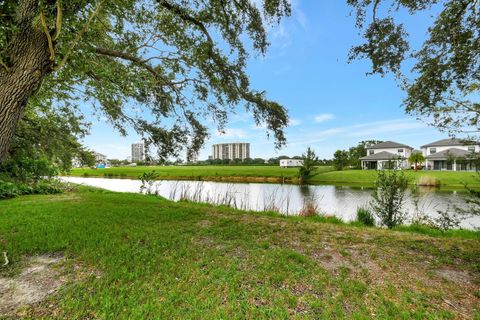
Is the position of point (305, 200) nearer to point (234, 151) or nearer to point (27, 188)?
point (27, 188)

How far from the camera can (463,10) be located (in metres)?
3.82

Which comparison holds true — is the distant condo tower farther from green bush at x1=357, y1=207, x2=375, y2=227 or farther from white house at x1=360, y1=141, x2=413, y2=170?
green bush at x1=357, y1=207, x2=375, y2=227

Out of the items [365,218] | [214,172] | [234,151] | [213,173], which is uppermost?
[234,151]

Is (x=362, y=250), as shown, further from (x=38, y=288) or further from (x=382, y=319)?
(x=38, y=288)

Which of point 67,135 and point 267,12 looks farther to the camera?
point 67,135

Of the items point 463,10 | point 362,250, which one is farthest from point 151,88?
point 463,10

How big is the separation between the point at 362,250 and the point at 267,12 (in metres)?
5.06

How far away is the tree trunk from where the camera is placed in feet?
8.23

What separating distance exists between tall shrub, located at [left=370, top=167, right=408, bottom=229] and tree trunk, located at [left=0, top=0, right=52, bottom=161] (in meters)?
8.04

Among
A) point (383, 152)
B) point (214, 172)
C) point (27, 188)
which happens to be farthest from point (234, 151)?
point (27, 188)

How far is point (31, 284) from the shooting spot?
115 inches

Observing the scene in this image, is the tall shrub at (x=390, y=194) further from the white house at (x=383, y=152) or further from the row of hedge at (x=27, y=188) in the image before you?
the white house at (x=383, y=152)

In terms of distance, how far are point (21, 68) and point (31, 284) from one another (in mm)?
2704

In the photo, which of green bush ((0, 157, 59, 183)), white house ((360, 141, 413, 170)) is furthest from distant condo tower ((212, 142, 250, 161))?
green bush ((0, 157, 59, 183))
